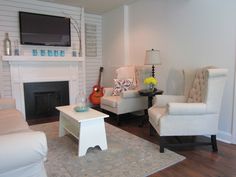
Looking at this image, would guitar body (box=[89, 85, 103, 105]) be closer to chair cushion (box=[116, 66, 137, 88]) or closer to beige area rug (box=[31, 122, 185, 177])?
chair cushion (box=[116, 66, 137, 88])

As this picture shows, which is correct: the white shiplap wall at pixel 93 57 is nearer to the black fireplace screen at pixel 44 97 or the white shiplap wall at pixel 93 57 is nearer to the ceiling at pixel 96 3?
the ceiling at pixel 96 3

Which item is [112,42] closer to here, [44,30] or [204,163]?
[44,30]

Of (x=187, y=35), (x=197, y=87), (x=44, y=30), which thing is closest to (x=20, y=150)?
(x=197, y=87)

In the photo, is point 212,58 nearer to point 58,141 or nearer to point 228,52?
point 228,52

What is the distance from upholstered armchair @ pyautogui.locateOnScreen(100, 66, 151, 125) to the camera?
3.50 metres

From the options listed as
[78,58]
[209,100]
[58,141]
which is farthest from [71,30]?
→ [209,100]

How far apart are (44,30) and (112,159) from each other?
315 cm

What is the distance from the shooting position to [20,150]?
3.42 feet

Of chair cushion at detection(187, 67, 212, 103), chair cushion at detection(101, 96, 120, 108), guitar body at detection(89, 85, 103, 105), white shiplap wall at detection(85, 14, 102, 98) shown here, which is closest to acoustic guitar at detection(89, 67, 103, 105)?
guitar body at detection(89, 85, 103, 105)

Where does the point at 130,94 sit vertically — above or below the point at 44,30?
below

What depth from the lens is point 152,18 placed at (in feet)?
12.4

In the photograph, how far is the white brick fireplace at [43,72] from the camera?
389cm

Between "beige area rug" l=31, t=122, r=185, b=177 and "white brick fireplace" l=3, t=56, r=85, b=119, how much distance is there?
163cm

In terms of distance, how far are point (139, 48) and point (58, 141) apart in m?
2.51
